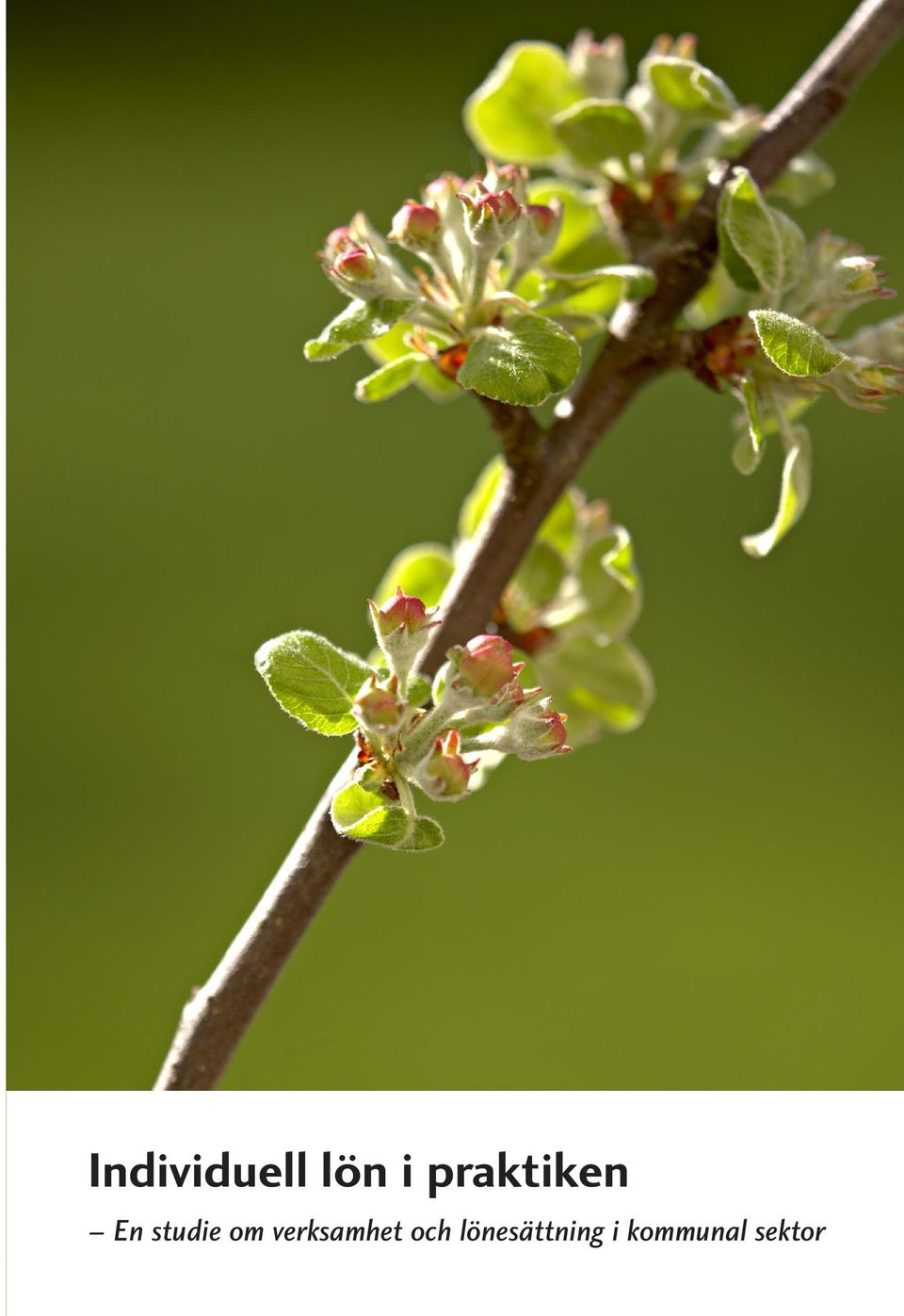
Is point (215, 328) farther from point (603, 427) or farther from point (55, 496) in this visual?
point (603, 427)

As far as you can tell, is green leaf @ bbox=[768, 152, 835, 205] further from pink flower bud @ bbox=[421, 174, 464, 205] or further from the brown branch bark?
pink flower bud @ bbox=[421, 174, 464, 205]

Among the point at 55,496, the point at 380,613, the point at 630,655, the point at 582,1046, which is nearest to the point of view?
the point at 380,613

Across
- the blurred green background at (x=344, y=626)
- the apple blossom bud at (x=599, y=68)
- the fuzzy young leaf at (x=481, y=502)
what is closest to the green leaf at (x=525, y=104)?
the apple blossom bud at (x=599, y=68)

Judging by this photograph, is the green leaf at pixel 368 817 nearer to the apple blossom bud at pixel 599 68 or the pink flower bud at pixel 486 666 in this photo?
the pink flower bud at pixel 486 666

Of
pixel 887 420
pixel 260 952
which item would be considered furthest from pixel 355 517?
pixel 260 952

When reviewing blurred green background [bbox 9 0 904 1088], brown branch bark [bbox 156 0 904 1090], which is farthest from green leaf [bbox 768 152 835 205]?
blurred green background [bbox 9 0 904 1088]

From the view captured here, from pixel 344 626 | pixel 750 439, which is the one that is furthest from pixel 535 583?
pixel 344 626
